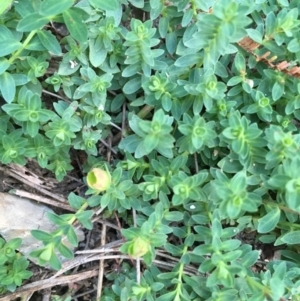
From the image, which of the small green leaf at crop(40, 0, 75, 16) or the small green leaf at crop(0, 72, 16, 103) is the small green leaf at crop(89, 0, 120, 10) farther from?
the small green leaf at crop(0, 72, 16, 103)

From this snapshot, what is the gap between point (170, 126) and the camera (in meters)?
2.03

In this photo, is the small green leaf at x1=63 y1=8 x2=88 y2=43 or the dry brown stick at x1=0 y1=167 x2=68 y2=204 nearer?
the small green leaf at x1=63 y1=8 x2=88 y2=43

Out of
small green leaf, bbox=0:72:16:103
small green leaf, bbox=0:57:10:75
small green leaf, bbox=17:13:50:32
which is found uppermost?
small green leaf, bbox=17:13:50:32

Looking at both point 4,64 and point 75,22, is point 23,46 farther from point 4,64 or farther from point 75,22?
point 75,22

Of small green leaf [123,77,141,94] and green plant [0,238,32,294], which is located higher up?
small green leaf [123,77,141,94]

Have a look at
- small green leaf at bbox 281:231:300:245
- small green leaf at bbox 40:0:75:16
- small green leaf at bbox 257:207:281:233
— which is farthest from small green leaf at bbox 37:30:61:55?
small green leaf at bbox 281:231:300:245

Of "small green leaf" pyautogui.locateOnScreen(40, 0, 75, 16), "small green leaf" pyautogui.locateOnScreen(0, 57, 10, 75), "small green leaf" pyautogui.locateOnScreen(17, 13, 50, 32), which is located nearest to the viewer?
"small green leaf" pyautogui.locateOnScreen(40, 0, 75, 16)

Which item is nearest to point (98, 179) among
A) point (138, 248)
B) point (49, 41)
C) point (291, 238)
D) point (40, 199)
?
point (138, 248)

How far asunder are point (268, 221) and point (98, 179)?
74cm

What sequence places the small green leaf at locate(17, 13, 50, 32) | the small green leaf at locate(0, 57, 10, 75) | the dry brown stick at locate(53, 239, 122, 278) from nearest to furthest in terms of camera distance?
1. the small green leaf at locate(17, 13, 50, 32)
2. the small green leaf at locate(0, 57, 10, 75)
3. the dry brown stick at locate(53, 239, 122, 278)

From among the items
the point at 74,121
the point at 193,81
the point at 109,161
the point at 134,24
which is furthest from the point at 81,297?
the point at 134,24

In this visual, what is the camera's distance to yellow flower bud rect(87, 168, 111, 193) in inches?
81.1

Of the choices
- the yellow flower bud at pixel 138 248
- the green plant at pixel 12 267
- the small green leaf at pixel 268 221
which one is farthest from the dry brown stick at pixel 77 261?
the small green leaf at pixel 268 221

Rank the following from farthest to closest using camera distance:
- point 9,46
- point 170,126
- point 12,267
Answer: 1. point 12,267
2. point 9,46
3. point 170,126
